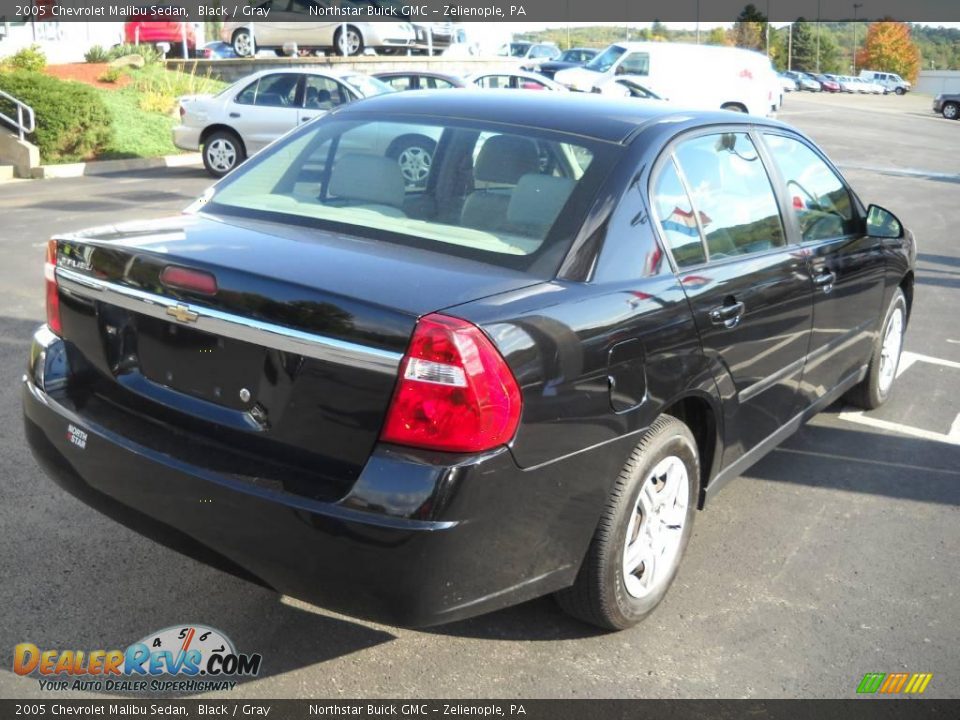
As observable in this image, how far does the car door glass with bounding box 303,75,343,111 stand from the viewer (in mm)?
16344

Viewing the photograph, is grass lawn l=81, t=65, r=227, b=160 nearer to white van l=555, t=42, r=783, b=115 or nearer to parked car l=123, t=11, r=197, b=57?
parked car l=123, t=11, r=197, b=57

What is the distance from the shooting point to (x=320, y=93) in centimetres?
1650

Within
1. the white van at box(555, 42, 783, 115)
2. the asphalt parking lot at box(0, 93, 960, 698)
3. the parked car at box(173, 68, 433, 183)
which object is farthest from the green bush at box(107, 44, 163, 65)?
the asphalt parking lot at box(0, 93, 960, 698)

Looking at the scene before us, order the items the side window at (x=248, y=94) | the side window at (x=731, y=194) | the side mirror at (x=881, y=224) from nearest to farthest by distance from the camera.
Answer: the side window at (x=731, y=194), the side mirror at (x=881, y=224), the side window at (x=248, y=94)

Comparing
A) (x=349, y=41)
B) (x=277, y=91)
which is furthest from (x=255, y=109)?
(x=349, y=41)

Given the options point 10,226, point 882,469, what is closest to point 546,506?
point 882,469

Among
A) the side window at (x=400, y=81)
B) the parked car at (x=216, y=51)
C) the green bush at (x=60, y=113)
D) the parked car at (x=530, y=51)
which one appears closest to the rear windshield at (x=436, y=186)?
the green bush at (x=60, y=113)

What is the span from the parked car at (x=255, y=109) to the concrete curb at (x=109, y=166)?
4.30 feet

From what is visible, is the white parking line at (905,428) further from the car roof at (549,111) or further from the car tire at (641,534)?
the car tire at (641,534)

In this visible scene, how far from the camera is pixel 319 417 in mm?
2979

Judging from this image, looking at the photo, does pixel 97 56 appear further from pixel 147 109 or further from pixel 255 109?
pixel 255 109

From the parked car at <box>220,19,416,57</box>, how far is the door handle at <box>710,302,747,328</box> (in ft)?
87.0

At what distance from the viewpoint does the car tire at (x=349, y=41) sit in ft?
95.2

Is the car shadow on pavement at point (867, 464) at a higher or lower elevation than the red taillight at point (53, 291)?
lower
